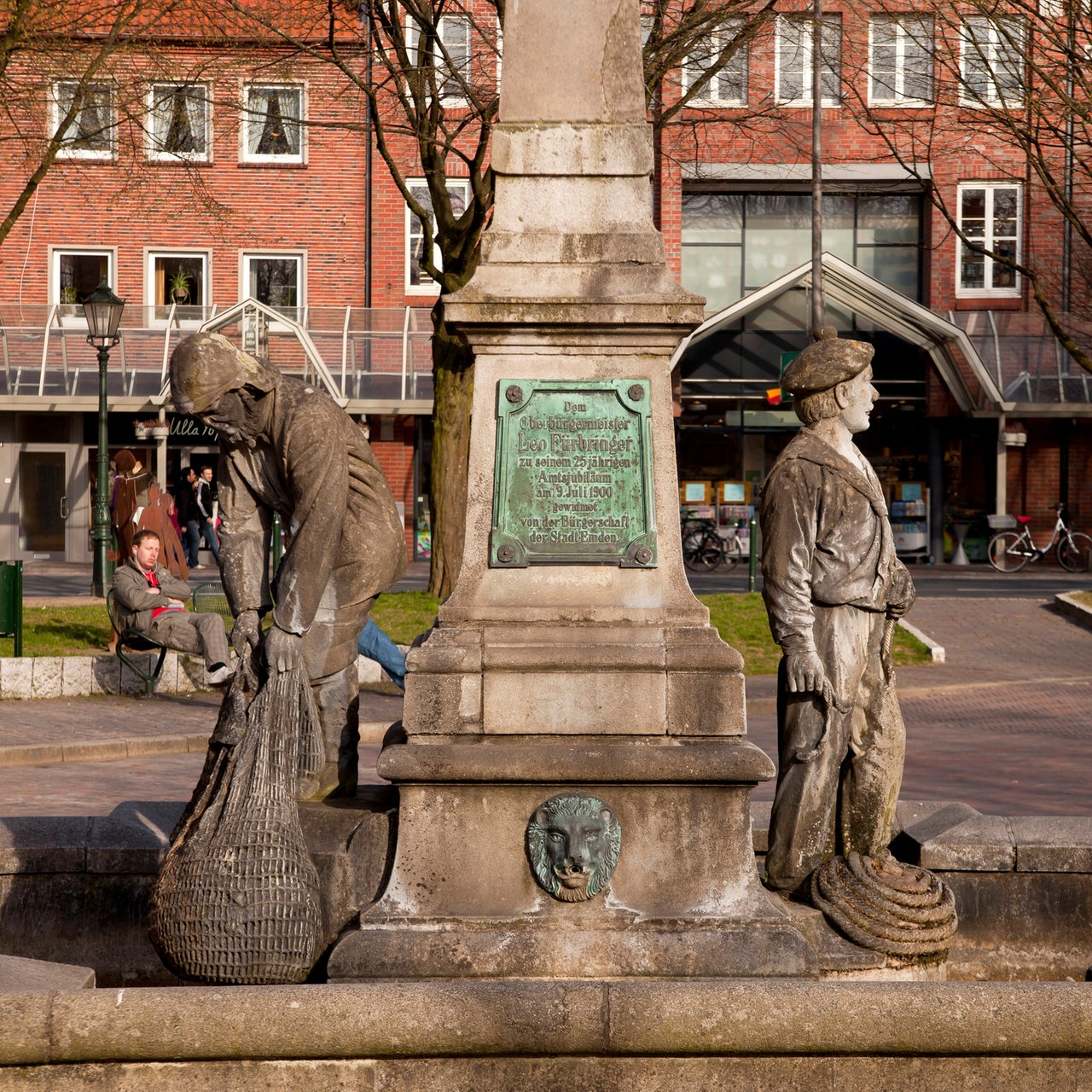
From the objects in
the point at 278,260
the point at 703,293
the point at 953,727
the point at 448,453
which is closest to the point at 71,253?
the point at 278,260

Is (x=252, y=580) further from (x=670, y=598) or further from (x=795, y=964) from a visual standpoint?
(x=795, y=964)

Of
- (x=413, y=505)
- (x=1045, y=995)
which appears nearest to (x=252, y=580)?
(x=1045, y=995)

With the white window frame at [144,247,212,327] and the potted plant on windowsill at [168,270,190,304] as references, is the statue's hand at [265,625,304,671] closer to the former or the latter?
the white window frame at [144,247,212,327]

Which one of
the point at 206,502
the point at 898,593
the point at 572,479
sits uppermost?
the point at 206,502

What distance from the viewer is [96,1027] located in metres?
4.12

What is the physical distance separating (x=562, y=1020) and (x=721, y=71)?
87.8 ft

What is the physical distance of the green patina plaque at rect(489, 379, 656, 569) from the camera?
17.7ft

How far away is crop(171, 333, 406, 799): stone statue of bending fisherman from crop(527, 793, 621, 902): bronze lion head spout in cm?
103

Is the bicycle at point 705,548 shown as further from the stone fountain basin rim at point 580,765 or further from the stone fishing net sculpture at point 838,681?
the stone fountain basin rim at point 580,765

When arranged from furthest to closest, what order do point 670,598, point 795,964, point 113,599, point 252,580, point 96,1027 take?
point 113,599
point 252,580
point 670,598
point 795,964
point 96,1027

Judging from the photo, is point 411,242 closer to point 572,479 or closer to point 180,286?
point 180,286

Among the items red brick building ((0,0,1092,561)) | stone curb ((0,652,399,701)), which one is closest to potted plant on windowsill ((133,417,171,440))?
red brick building ((0,0,1092,561))

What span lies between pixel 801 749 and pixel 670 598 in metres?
0.67

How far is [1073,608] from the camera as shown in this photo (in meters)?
21.8
